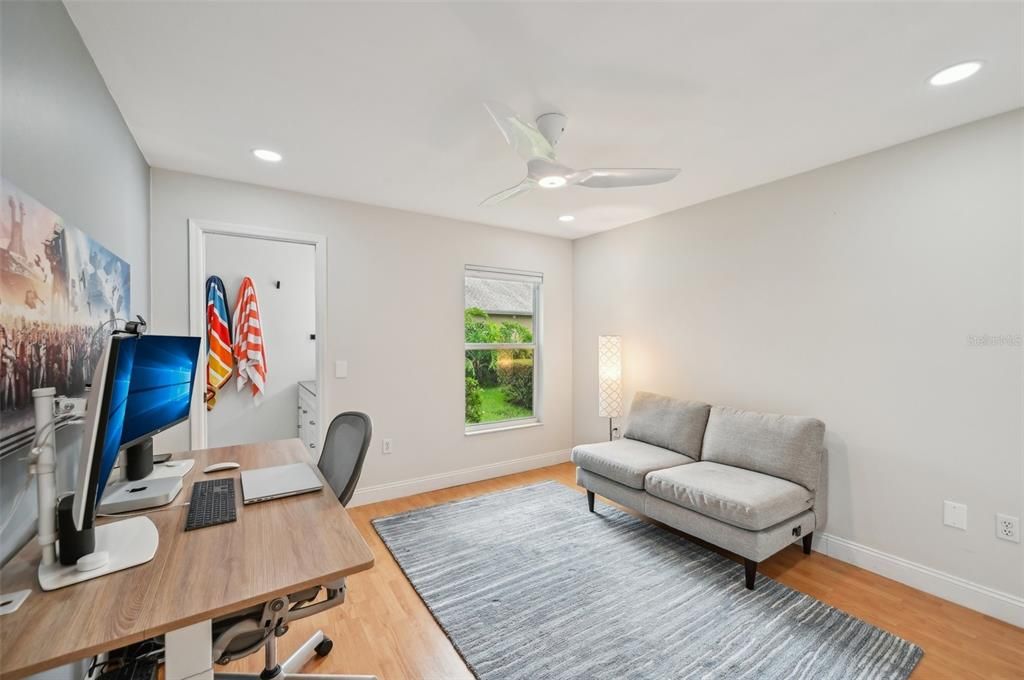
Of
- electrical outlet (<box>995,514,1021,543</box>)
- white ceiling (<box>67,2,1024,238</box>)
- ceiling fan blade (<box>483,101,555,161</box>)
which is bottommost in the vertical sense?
electrical outlet (<box>995,514,1021,543</box>)

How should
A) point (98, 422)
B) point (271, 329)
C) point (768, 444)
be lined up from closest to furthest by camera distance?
point (98, 422) < point (768, 444) < point (271, 329)

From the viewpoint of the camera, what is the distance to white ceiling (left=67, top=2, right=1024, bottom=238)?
145 centimetres

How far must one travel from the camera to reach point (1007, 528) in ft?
6.66

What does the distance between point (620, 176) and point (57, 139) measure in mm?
2171

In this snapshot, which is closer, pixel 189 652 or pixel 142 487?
pixel 189 652

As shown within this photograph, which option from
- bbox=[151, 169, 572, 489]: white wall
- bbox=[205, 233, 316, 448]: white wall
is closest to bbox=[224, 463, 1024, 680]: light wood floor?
bbox=[151, 169, 572, 489]: white wall

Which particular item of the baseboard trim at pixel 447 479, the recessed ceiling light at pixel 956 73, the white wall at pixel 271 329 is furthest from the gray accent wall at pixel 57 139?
the recessed ceiling light at pixel 956 73

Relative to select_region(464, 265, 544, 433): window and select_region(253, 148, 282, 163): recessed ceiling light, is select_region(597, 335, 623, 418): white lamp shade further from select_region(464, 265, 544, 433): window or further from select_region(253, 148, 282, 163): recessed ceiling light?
select_region(253, 148, 282, 163): recessed ceiling light

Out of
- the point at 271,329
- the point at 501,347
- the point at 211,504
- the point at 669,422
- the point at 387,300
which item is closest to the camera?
the point at 211,504

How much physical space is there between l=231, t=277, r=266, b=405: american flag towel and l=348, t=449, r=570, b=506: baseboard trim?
178 cm

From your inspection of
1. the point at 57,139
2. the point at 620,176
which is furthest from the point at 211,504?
the point at 620,176

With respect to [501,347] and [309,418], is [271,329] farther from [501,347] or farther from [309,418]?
[501,347]

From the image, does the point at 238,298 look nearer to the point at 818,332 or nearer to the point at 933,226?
the point at 818,332

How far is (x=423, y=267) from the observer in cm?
371
